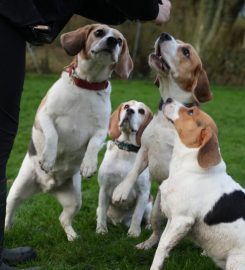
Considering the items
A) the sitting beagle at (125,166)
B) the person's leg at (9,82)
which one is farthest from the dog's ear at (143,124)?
the person's leg at (9,82)

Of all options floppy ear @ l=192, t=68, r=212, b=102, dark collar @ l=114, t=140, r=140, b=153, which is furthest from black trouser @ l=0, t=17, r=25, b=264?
dark collar @ l=114, t=140, r=140, b=153

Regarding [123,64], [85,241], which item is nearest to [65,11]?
[123,64]

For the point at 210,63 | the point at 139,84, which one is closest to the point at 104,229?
the point at 139,84

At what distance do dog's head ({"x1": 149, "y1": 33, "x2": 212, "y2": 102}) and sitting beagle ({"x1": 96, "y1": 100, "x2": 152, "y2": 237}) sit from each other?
0.83 metres

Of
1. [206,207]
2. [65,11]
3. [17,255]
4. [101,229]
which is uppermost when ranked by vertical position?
[65,11]

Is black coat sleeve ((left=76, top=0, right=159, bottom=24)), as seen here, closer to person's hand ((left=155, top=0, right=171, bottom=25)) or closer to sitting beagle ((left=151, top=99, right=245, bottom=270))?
person's hand ((left=155, top=0, right=171, bottom=25))

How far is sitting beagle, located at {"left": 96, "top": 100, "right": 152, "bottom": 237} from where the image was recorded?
6566mm

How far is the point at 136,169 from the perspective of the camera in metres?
5.80

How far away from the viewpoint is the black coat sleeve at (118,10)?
4.40 m

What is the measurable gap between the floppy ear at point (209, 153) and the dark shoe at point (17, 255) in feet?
5.57

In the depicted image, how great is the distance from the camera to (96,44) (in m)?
5.89

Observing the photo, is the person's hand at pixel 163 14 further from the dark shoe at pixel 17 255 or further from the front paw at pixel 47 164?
the dark shoe at pixel 17 255

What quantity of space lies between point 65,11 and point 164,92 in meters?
1.72

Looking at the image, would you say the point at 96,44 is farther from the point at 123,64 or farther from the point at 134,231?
the point at 134,231
